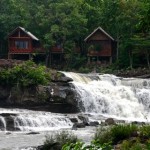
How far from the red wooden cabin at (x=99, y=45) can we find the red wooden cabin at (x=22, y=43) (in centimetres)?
582

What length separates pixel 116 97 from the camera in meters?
35.0

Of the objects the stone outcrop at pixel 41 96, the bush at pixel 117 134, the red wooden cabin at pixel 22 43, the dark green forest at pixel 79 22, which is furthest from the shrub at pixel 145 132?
the red wooden cabin at pixel 22 43

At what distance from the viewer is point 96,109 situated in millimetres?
33656

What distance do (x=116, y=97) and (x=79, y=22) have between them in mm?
20031

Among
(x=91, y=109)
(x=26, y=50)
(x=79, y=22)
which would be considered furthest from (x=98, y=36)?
(x=91, y=109)

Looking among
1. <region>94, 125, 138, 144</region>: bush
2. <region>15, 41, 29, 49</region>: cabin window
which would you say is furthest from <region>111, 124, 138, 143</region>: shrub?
<region>15, 41, 29, 49</region>: cabin window

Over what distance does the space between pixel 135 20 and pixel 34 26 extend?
12.9m

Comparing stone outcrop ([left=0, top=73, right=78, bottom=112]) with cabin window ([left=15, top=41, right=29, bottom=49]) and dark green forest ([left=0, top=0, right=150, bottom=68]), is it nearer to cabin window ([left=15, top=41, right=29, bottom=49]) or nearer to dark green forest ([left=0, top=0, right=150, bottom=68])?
dark green forest ([left=0, top=0, right=150, bottom=68])

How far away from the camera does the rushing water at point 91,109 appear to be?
2541 cm

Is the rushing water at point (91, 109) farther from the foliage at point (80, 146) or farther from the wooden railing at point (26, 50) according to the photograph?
the wooden railing at point (26, 50)

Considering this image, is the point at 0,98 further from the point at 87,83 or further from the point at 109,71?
the point at 109,71

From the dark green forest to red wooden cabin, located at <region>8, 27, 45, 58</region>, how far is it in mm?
949

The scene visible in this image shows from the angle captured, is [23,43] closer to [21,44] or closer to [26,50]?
[21,44]

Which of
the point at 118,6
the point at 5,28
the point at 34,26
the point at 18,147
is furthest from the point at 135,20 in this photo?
the point at 18,147
